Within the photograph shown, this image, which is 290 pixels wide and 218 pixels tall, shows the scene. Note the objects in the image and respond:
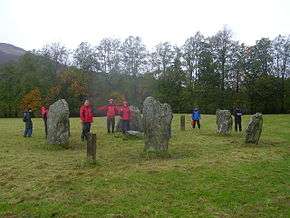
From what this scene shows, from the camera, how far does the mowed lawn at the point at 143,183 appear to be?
12.2 metres

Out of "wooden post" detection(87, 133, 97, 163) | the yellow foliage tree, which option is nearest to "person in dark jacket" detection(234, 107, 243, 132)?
"wooden post" detection(87, 133, 97, 163)

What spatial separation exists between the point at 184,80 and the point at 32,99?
24.4 m

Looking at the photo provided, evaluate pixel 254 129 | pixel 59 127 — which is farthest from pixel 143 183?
pixel 254 129

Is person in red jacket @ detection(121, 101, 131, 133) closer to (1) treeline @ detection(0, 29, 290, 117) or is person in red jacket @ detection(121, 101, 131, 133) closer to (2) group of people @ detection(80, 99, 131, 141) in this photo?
(2) group of people @ detection(80, 99, 131, 141)

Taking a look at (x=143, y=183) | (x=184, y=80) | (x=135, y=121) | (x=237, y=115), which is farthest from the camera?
(x=184, y=80)

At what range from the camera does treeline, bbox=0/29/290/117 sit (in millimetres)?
69625

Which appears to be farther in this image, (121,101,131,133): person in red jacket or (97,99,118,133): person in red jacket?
(97,99,118,133): person in red jacket

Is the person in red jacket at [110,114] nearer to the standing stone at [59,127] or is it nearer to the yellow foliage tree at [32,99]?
the standing stone at [59,127]

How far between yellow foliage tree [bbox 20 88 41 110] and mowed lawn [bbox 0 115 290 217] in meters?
47.0

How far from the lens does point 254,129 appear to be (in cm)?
2453

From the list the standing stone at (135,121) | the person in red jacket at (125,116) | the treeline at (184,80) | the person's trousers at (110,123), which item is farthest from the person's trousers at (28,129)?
the treeline at (184,80)

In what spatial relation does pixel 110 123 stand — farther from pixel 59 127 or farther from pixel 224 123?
pixel 224 123

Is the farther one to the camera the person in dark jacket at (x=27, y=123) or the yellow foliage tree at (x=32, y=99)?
the yellow foliage tree at (x=32, y=99)

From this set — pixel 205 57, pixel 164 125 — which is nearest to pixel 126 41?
pixel 205 57
